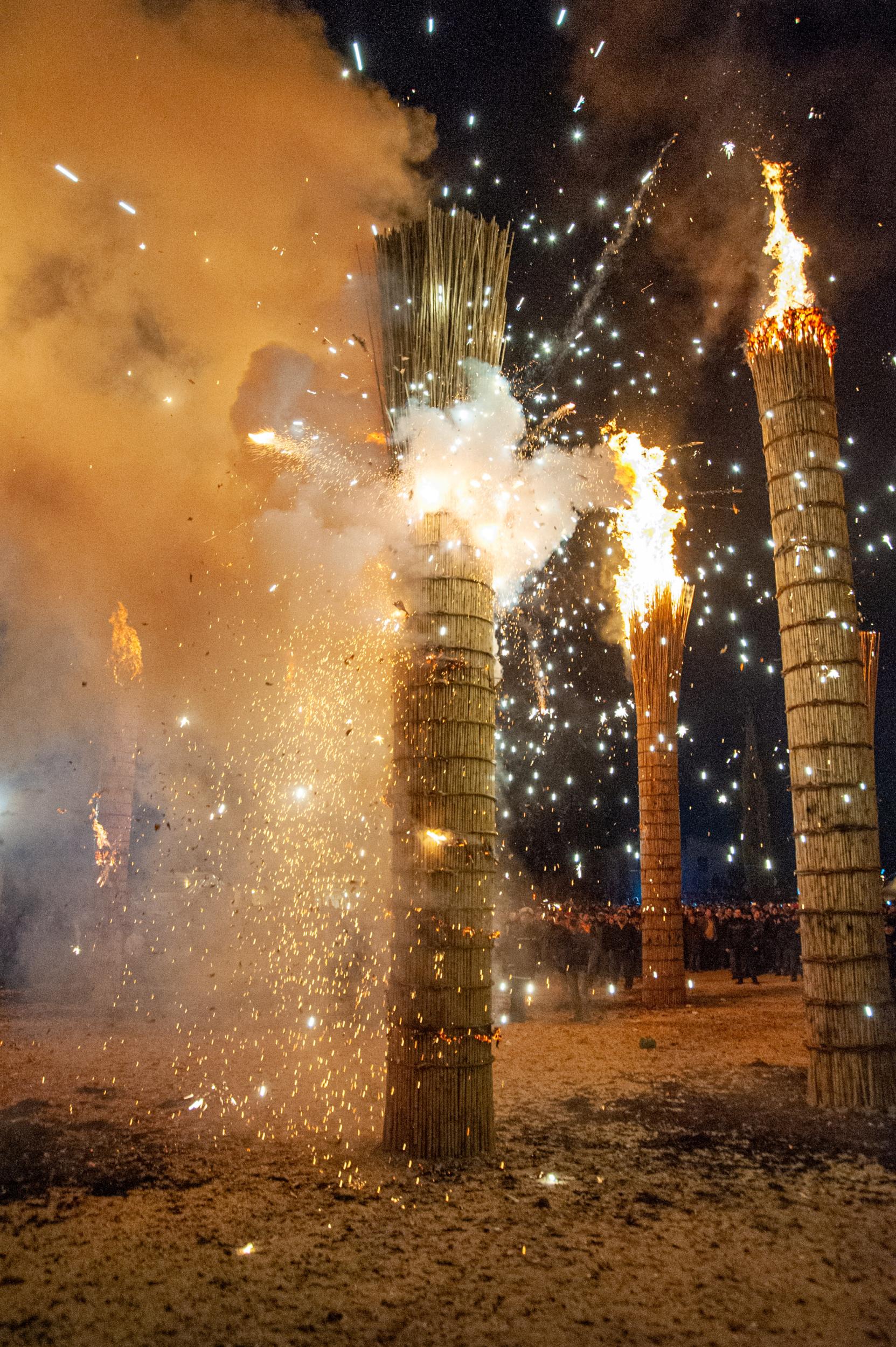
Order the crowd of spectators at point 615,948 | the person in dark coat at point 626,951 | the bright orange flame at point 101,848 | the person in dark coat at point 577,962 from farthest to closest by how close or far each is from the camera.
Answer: the person in dark coat at point 626,951, the bright orange flame at point 101,848, the crowd of spectators at point 615,948, the person in dark coat at point 577,962

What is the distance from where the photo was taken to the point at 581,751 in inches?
1224

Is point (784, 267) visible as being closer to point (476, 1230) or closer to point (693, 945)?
point (476, 1230)

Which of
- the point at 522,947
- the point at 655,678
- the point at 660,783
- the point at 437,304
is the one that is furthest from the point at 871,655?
the point at 437,304

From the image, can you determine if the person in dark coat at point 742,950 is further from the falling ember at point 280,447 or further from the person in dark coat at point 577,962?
the falling ember at point 280,447

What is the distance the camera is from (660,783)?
1069cm

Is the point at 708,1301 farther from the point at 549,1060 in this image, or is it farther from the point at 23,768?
the point at 23,768

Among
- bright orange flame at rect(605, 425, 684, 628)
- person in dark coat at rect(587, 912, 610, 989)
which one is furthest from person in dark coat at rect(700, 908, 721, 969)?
bright orange flame at rect(605, 425, 684, 628)

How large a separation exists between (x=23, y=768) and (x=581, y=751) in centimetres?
2039

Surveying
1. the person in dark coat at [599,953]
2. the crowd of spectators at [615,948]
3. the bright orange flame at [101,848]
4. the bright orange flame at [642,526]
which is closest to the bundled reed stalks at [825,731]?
the bright orange flame at [642,526]

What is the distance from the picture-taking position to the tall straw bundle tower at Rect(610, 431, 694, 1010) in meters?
10.2

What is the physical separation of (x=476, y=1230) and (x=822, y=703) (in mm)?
4059

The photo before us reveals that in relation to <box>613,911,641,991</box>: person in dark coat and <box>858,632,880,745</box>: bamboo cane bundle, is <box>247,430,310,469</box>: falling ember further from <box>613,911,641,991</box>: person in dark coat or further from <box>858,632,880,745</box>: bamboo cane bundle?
<box>613,911,641,991</box>: person in dark coat

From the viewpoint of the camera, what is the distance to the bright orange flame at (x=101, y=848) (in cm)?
1273

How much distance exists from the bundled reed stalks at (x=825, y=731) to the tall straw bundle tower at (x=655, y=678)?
380 cm
